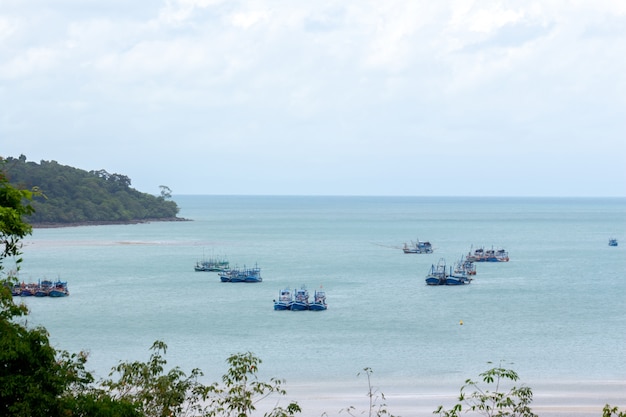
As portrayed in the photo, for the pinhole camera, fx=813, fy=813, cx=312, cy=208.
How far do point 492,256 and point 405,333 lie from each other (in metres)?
42.4

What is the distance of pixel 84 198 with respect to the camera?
489 feet

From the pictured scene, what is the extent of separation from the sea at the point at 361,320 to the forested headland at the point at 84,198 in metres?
45.4

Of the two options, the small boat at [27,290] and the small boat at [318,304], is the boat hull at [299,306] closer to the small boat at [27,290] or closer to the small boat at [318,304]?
the small boat at [318,304]

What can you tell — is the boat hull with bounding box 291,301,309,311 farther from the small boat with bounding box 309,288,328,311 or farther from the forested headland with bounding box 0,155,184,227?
the forested headland with bounding box 0,155,184,227

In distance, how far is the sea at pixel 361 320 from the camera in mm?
31953

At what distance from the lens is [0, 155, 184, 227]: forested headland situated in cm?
14050

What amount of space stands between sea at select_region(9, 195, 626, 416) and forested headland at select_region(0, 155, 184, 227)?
149 feet

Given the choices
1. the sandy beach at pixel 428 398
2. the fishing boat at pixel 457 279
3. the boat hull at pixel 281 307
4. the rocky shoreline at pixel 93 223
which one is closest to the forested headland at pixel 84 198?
the rocky shoreline at pixel 93 223

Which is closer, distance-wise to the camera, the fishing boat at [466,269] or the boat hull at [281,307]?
the boat hull at [281,307]

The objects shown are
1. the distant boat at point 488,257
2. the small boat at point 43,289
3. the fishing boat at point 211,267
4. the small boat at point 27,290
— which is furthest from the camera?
the distant boat at point 488,257

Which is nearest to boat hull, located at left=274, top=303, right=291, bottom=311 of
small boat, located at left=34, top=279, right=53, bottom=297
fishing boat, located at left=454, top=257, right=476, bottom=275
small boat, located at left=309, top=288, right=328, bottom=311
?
small boat, located at left=309, top=288, right=328, bottom=311

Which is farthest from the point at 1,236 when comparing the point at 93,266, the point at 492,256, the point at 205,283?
the point at 492,256

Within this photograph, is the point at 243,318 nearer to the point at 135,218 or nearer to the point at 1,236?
the point at 1,236

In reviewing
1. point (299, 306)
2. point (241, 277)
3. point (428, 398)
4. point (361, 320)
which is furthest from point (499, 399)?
point (241, 277)
